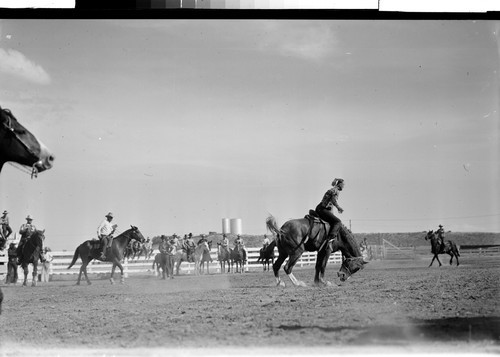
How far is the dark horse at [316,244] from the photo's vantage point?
22.0ft

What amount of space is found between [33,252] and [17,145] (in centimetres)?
171

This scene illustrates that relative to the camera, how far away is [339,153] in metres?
6.29

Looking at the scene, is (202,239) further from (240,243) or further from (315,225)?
(315,225)

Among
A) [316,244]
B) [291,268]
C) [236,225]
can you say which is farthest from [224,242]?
[316,244]

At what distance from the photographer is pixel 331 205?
645 centimetres

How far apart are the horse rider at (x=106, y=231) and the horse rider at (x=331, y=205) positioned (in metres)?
2.35

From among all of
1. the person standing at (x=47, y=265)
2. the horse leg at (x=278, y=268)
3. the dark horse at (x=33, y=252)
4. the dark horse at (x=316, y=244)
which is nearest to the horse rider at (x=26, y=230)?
the dark horse at (x=33, y=252)

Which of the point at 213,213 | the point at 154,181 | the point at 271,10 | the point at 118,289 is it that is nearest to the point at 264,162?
the point at 213,213

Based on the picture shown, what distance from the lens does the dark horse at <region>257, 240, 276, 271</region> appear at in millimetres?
6991

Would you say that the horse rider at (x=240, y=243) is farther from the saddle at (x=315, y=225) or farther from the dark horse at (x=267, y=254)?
the saddle at (x=315, y=225)

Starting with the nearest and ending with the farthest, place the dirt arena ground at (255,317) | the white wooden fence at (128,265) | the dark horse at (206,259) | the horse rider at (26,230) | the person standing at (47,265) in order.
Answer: the dirt arena ground at (255,317)
the horse rider at (26,230)
the person standing at (47,265)
the white wooden fence at (128,265)
the dark horse at (206,259)

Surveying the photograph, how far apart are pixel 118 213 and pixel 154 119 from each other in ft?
3.72

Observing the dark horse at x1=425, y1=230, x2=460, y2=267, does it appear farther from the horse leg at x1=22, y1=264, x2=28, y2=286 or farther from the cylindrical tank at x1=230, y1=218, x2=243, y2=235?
the horse leg at x1=22, y1=264, x2=28, y2=286

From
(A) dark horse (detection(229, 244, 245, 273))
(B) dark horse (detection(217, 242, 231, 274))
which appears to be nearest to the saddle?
(B) dark horse (detection(217, 242, 231, 274))
